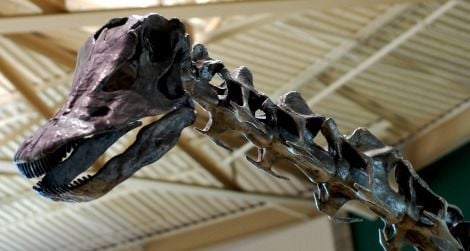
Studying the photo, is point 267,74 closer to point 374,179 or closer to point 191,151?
point 191,151

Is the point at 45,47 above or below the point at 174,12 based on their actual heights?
below

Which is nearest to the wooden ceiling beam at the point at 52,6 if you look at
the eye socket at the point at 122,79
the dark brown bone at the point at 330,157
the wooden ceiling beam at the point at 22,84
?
the wooden ceiling beam at the point at 22,84

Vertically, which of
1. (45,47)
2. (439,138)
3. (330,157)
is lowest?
(439,138)

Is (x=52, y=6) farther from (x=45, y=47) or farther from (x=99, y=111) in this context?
(x=99, y=111)

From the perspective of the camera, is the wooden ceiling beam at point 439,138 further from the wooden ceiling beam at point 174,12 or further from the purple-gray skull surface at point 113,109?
the purple-gray skull surface at point 113,109

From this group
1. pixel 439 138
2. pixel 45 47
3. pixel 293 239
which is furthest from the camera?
pixel 293 239

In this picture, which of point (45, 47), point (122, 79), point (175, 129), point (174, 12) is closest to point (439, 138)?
point (45, 47)

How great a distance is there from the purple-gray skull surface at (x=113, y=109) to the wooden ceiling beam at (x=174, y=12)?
4146mm

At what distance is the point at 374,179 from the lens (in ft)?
10.8

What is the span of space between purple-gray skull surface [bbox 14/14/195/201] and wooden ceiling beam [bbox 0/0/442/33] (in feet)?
13.6

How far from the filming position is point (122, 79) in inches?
97.8

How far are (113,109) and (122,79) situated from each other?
121 mm

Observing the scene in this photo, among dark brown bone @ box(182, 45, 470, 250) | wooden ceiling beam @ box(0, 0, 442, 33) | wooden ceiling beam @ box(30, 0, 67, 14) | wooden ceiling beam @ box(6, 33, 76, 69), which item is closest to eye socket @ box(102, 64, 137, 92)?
dark brown bone @ box(182, 45, 470, 250)

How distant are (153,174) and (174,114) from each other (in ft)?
30.4
